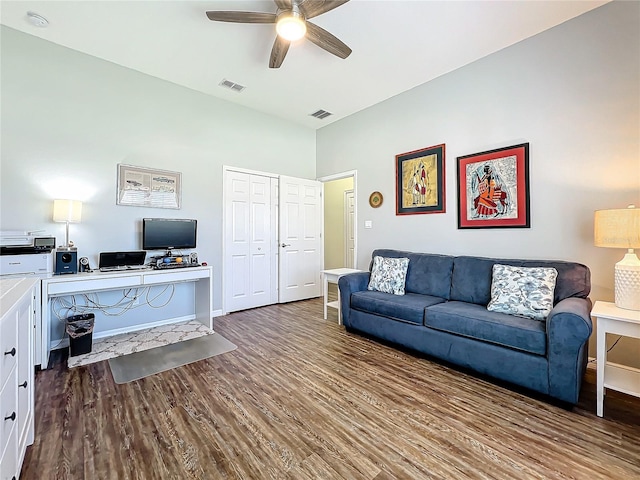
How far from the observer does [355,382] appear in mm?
2266

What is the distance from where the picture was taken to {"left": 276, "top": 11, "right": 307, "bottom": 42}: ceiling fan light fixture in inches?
83.5

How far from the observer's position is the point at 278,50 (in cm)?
255

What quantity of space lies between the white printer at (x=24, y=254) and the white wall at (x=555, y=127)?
3775 mm

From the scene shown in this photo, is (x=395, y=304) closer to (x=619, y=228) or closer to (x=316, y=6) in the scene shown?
→ (x=619, y=228)

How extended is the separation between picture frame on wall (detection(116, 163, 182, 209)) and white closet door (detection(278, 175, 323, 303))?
155 cm

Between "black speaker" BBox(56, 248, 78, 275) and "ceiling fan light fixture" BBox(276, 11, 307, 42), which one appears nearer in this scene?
"ceiling fan light fixture" BBox(276, 11, 307, 42)

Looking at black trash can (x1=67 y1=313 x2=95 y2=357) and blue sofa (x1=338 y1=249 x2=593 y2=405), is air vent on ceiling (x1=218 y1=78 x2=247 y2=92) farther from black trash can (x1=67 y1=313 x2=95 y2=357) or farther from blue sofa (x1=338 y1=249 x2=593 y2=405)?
black trash can (x1=67 y1=313 x2=95 y2=357)

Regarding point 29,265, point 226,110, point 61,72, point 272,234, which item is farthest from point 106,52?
point 272,234

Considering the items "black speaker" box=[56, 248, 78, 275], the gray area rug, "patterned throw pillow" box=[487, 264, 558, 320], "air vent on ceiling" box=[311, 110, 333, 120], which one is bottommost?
the gray area rug

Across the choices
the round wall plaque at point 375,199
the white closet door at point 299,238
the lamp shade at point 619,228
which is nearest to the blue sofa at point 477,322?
the lamp shade at point 619,228

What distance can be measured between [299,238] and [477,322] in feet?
10.2

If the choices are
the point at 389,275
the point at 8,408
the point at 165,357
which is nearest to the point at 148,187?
the point at 165,357

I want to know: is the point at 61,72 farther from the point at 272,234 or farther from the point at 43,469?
the point at 43,469

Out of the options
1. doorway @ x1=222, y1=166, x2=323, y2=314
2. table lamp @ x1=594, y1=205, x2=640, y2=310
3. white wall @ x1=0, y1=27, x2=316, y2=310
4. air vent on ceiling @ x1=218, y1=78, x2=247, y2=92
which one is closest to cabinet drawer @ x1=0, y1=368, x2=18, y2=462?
white wall @ x1=0, y1=27, x2=316, y2=310
